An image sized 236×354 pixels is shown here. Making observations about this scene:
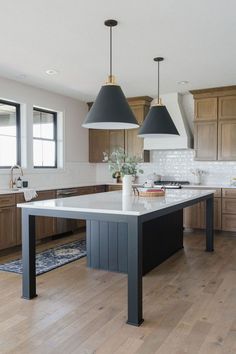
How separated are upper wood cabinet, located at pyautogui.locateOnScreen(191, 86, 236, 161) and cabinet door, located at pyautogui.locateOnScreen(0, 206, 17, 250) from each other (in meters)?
3.45

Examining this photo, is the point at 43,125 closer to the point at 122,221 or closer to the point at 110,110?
the point at 110,110

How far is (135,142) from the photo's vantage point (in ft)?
22.0

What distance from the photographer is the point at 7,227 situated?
4.55m

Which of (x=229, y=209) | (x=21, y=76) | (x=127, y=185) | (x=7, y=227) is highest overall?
(x=21, y=76)

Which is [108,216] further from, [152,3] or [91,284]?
[152,3]

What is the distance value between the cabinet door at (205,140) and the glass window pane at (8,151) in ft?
10.7

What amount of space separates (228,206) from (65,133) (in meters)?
3.40

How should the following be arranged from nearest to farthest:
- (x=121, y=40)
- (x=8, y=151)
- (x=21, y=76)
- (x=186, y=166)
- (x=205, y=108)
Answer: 1. (x=121, y=40)
2. (x=21, y=76)
3. (x=8, y=151)
4. (x=205, y=108)
5. (x=186, y=166)

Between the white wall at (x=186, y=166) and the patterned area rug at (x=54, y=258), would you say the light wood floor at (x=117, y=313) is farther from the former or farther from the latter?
the white wall at (x=186, y=166)

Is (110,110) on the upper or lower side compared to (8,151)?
upper

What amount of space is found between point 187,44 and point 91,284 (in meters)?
2.89

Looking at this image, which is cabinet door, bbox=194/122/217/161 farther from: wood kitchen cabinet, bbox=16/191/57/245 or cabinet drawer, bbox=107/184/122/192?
wood kitchen cabinet, bbox=16/191/57/245

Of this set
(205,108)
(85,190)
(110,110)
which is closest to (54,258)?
(85,190)

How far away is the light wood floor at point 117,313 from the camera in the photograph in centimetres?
223
